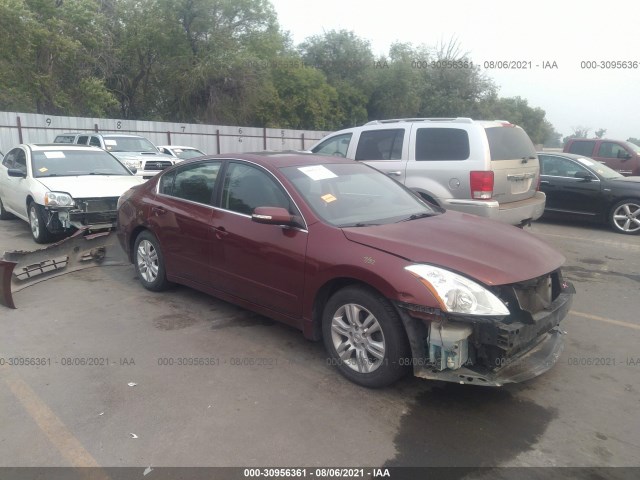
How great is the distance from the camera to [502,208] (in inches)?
280

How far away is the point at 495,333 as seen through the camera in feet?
10.5

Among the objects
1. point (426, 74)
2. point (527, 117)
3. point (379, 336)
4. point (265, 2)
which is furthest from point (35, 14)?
point (527, 117)

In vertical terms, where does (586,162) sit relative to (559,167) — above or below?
above

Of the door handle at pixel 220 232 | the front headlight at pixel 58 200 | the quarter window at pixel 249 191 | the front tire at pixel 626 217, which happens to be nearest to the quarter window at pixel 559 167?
the front tire at pixel 626 217

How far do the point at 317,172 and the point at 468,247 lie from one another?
1.61m

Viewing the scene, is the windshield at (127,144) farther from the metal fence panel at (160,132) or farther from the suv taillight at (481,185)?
the suv taillight at (481,185)

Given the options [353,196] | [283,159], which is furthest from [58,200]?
[353,196]

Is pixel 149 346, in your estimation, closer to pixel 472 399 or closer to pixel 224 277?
pixel 224 277

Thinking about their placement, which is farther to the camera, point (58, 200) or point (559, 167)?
point (559, 167)

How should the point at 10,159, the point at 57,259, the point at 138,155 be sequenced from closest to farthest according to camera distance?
the point at 57,259 < the point at 10,159 < the point at 138,155

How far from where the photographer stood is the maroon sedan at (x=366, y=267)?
3328 millimetres

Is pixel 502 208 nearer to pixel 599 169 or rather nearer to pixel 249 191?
pixel 249 191

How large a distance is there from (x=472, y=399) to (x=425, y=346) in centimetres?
61

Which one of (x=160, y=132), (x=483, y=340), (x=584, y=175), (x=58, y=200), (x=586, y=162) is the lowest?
(x=483, y=340)
